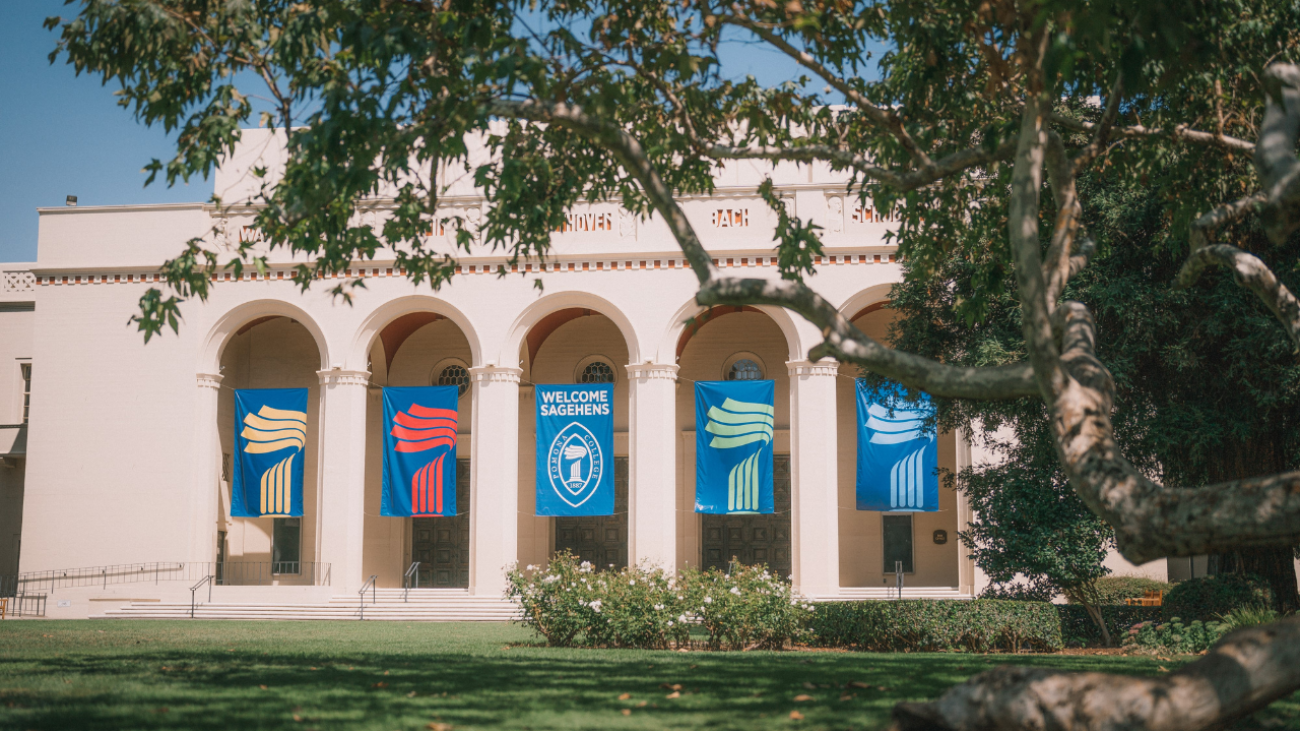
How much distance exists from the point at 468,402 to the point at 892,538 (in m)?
13.0

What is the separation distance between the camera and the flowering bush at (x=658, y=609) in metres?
14.9

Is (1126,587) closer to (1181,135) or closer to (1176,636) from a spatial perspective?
(1176,636)

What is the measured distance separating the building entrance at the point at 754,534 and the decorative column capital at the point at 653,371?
560cm

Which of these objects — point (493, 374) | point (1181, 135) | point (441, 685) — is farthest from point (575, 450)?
point (1181, 135)

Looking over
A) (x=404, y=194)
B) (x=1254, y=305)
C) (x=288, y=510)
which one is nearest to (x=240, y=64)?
(x=404, y=194)

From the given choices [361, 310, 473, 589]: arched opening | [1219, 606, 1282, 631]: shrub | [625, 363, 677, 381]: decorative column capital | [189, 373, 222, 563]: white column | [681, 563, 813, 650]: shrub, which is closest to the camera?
[1219, 606, 1282, 631]: shrub

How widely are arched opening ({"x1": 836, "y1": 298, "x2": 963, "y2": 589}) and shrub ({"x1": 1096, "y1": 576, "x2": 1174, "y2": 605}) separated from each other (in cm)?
436

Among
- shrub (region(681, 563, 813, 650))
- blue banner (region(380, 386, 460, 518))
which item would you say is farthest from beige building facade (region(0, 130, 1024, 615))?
shrub (region(681, 563, 813, 650))

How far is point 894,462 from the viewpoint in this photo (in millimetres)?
25641

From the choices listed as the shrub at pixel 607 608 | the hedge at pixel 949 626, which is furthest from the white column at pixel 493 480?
the hedge at pixel 949 626

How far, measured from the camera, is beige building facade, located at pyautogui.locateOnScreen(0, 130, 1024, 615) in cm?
2684

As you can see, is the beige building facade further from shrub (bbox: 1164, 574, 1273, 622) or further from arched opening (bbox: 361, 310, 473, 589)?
shrub (bbox: 1164, 574, 1273, 622)

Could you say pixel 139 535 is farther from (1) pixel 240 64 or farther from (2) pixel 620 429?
(1) pixel 240 64

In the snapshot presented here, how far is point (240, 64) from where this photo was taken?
9.03 m
